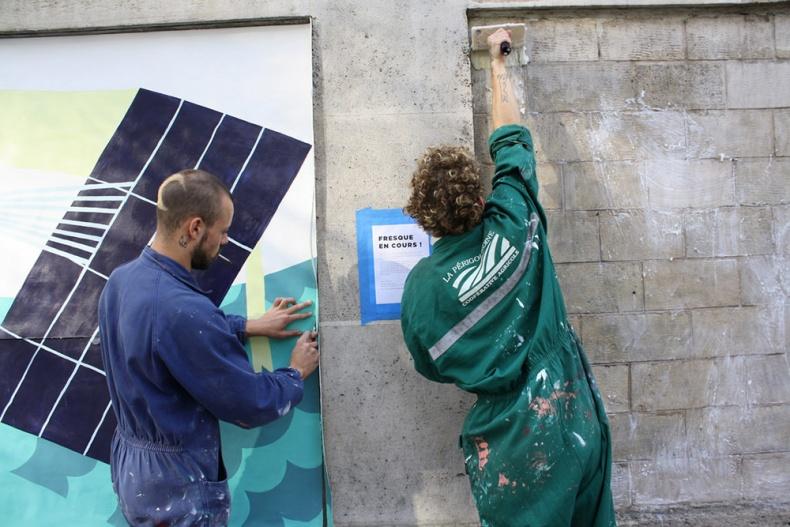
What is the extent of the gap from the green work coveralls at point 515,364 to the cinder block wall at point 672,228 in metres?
0.82

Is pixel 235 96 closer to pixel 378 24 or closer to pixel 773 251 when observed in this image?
pixel 378 24

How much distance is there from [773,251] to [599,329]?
99cm

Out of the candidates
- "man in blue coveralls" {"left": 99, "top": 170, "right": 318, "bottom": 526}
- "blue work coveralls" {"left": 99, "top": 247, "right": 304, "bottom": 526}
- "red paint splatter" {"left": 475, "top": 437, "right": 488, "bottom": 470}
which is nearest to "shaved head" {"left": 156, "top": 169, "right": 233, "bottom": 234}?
"man in blue coveralls" {"left": 99, "top": 170, "right": 318, "bottom": 526}

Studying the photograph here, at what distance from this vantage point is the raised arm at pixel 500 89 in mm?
2783

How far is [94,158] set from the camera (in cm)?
303

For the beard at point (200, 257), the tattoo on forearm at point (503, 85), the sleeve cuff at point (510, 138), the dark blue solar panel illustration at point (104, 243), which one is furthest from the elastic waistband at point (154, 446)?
the tattoo on forearm at point (503, 85)

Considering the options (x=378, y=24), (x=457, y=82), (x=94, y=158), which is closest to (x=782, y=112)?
(x=457, y=82)

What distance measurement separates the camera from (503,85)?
2.86 metres

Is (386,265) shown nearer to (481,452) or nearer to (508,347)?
→ (508,347)

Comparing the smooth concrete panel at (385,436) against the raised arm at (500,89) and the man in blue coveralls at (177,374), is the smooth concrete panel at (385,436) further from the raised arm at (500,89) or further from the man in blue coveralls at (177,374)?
the raised arm at (500,89)

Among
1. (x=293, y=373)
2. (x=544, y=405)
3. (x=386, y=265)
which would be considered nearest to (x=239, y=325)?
(x=293, y=373)

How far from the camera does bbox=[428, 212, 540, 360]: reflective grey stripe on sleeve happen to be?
2275 mm

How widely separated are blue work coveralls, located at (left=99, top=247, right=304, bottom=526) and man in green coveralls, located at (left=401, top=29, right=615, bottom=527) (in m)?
0.69

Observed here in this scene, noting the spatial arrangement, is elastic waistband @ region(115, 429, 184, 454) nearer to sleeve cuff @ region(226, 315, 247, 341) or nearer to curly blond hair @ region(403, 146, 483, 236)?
sleeve cuff @ region(226, 315, 247, 341)
